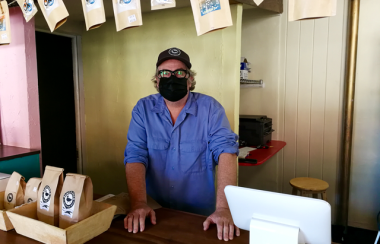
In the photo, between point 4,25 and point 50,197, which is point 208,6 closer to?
point 50,197

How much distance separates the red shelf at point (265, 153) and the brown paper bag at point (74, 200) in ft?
5.52

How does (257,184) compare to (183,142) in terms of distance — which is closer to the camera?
(183,142)

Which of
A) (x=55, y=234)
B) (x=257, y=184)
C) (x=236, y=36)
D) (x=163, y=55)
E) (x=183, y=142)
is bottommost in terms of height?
(x=257, y=184)

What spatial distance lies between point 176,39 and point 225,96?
718 mm

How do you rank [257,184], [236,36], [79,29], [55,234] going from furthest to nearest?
[257,184] < [79,29] < [236,36] < [55,234]

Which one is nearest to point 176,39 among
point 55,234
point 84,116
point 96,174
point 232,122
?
point 232,122

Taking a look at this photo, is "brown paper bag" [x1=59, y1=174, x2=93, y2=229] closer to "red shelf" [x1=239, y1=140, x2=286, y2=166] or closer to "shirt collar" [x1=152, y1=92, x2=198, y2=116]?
"shirt collar" [x1=152, y1=92, x2=198, y2=116]

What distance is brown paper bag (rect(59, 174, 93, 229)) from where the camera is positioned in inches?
42.6

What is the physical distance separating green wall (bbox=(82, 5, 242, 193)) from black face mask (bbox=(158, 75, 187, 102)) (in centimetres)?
79

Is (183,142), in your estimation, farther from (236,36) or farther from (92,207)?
(236,36)

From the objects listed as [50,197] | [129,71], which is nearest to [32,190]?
[50,197]

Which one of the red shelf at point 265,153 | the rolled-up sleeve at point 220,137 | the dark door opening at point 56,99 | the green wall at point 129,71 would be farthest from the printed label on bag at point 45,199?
the dark door opening at point 56,99

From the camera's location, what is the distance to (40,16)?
270cm

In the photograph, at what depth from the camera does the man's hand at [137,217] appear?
1222mm
